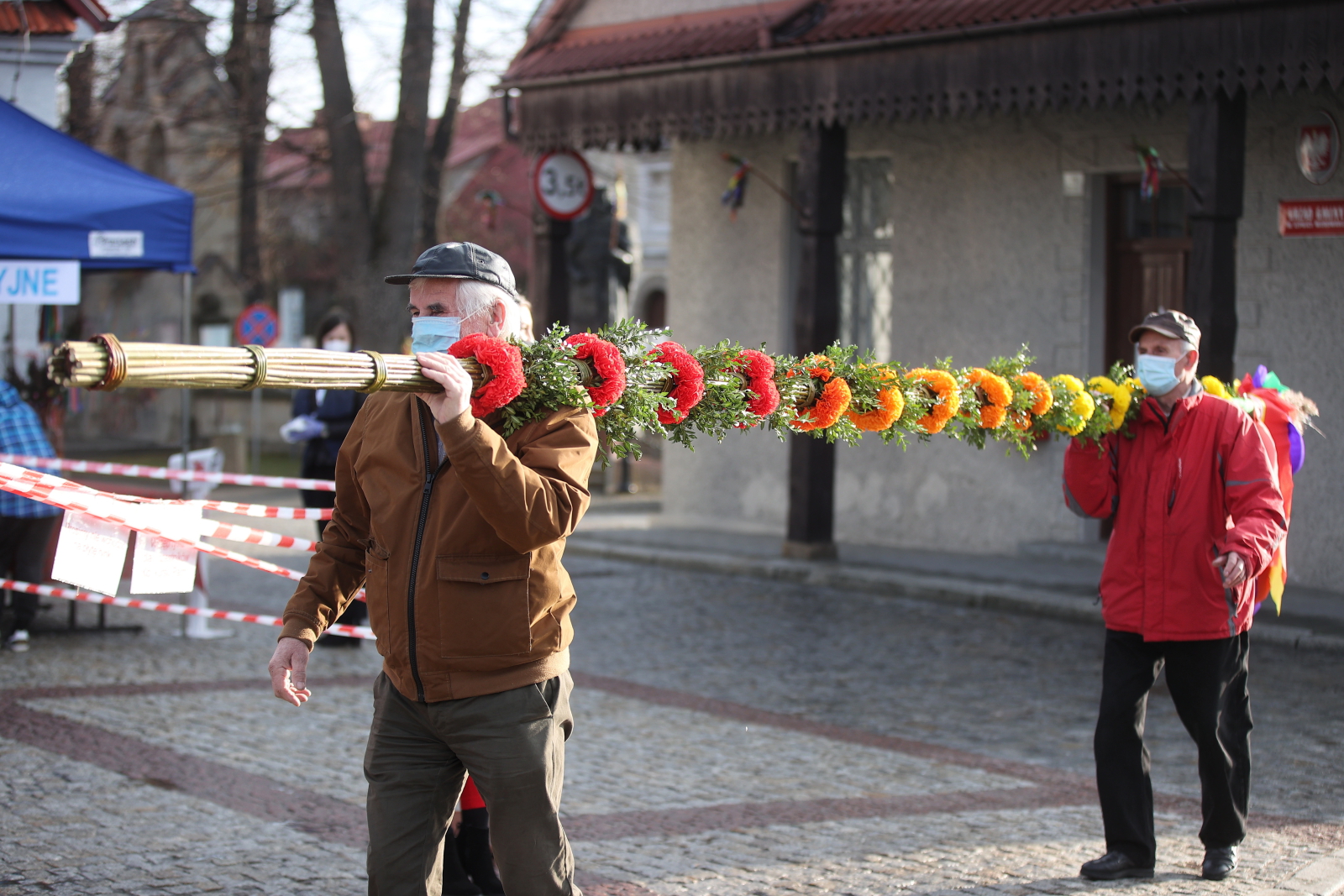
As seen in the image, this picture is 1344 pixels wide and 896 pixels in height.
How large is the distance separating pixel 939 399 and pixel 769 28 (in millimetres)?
8610

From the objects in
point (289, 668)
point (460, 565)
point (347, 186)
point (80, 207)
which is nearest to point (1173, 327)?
point (460, 565)

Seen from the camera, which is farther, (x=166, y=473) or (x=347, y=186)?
(x=347, y=186)

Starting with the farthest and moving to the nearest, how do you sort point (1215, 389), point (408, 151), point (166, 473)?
point (408, 151) → point (166, 473) → point (1215, 389)

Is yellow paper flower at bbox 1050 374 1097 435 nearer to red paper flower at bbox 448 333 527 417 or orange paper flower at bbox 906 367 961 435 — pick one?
orange paper flower at bbox 906 367 961 435

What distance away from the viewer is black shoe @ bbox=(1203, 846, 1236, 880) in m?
4.96

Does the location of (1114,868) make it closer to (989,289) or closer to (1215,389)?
(1215,389)

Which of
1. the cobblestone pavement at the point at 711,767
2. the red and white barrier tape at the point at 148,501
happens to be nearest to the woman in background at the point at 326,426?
the cobblestone pavement at the point at 711,767

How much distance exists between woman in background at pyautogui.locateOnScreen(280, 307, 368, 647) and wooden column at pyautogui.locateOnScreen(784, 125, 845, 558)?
16.1 ft

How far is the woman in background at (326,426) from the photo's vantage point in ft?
29.5

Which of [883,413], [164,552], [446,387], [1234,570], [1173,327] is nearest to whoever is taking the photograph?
[446,387]

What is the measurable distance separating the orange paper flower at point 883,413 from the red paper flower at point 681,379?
840 millimetres

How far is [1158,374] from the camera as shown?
5051mm

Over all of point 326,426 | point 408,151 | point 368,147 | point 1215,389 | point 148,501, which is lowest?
point 148,501

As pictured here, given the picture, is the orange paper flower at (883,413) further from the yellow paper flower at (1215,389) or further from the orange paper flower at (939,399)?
the yellow paper flower at (1215,389)
